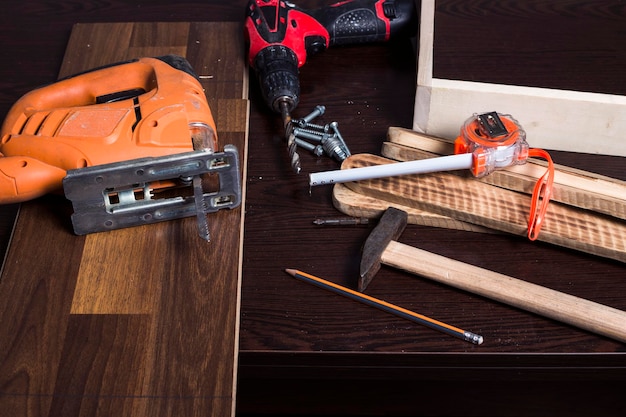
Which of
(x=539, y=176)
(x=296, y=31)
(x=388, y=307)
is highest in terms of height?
(x=296, y=31)

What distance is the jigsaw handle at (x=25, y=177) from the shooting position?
3.55 ft

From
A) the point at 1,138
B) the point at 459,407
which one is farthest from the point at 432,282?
the point at 1,138

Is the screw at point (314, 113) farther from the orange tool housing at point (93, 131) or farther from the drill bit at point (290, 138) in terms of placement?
the orange tool housing at point (93, 131)

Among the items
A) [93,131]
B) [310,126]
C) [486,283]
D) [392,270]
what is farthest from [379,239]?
[93,131]

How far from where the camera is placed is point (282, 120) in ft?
4.37

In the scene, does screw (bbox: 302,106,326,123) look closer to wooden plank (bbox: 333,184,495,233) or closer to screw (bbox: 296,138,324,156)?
screw (bbox: 296,138,324,156)

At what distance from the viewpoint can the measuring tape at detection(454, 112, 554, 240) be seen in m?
1.11

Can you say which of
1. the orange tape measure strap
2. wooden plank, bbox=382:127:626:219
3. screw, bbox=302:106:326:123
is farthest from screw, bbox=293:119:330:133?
the orange tape measure strap

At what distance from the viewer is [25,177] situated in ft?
3.56

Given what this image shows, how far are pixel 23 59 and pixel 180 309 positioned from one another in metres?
0.71

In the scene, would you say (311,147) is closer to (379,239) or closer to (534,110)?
(379,239)

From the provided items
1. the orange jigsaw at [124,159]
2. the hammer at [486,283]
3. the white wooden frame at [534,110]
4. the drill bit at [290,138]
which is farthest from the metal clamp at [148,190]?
the white wooden frame at [534,110]

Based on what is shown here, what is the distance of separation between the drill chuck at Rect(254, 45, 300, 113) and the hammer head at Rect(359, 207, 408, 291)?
0.92ft

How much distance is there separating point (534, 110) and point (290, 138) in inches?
15.0
